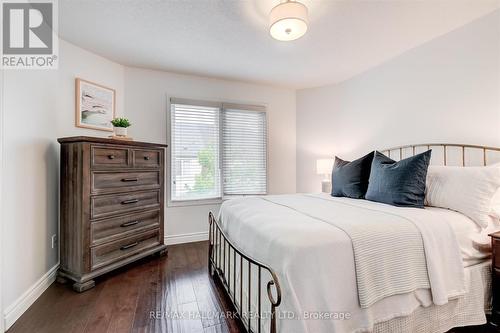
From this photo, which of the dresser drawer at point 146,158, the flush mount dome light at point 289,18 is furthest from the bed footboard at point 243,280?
the flush mount dome light at point 289,18

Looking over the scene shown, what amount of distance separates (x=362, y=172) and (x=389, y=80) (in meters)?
1.38

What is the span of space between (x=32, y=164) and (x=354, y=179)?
2.94 meters

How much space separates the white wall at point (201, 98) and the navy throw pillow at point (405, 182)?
2.11m

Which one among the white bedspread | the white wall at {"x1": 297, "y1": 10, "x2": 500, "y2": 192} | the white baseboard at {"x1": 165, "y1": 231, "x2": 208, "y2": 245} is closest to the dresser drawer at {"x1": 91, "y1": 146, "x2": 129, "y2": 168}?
the white baseboard at {"x1": 165, "y1": 231, "x2": 208, "y2": 245}

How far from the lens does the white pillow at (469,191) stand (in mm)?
1718

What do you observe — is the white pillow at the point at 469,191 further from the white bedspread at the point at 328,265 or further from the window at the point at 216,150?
the window at the point at 216,150

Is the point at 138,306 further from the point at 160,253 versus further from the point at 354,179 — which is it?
the point at 354,179

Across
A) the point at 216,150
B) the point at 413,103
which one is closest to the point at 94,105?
the point at 216,150

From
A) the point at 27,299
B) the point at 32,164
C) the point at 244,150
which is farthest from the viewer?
the point at 244,150

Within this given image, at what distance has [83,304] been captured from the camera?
6.31ft

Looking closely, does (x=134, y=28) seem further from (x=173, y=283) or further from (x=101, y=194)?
(x=173, y=283)

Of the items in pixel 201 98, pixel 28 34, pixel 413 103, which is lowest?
pixel 413 103

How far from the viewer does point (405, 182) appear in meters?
1.96

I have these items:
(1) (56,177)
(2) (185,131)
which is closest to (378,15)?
(2) (185,131)
